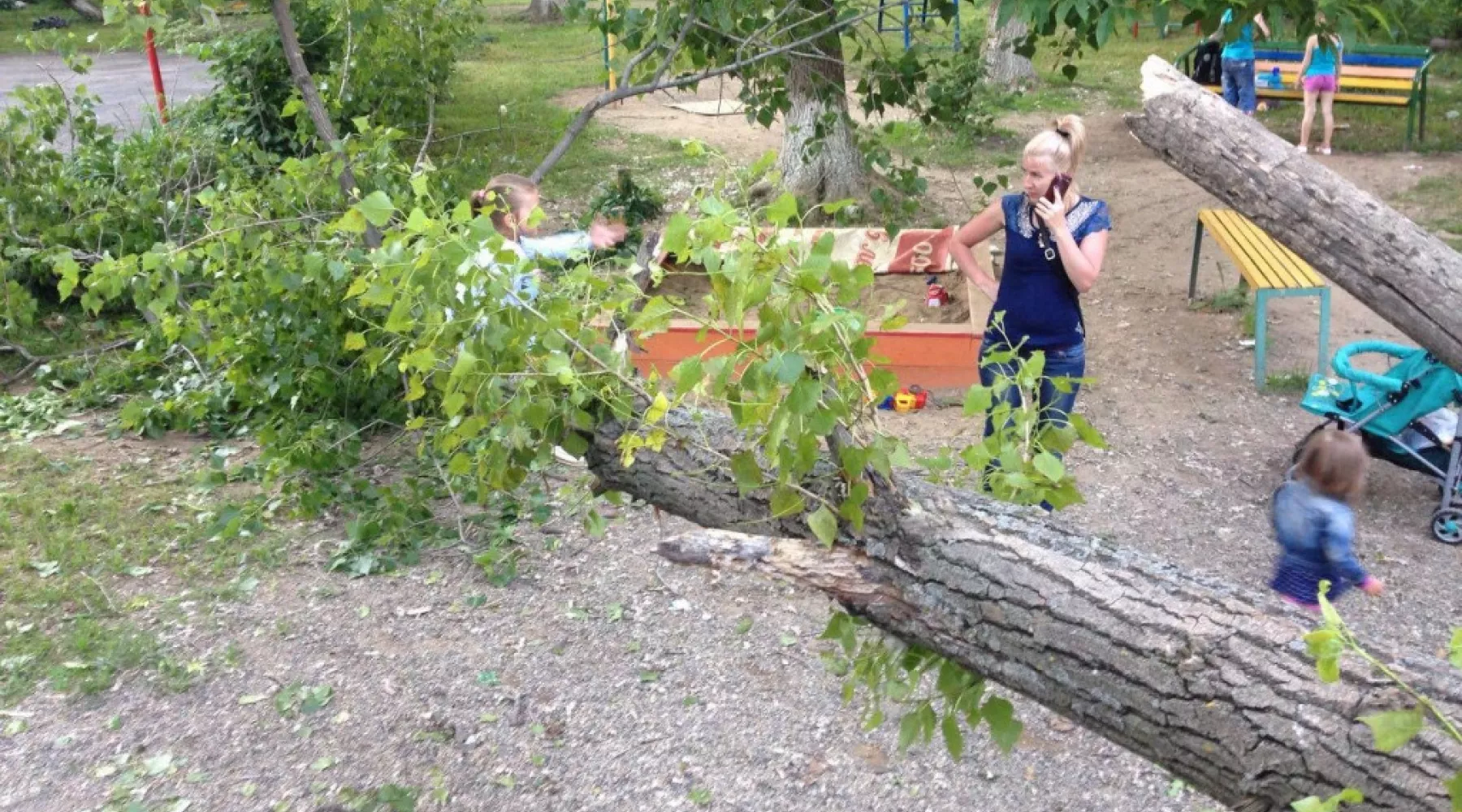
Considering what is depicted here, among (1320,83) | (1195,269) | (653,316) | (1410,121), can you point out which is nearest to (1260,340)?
(1195,269)

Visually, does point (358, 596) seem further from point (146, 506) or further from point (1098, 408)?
point (1098, 408)

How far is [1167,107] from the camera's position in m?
3.64

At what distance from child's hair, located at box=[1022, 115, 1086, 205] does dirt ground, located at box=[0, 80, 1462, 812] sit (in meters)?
1.48

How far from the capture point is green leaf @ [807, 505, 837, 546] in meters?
2.18

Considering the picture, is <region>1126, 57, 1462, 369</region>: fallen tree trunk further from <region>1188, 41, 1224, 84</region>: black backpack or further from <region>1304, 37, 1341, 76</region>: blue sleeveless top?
<region>1188, 41, 1224, 84</region>: black backpack

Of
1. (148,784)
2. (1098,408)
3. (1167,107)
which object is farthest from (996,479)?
(1098,408)

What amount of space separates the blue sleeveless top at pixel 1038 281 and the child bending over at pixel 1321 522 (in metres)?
0.80

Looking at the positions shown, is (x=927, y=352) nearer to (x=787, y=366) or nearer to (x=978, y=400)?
(x=978, y=400)

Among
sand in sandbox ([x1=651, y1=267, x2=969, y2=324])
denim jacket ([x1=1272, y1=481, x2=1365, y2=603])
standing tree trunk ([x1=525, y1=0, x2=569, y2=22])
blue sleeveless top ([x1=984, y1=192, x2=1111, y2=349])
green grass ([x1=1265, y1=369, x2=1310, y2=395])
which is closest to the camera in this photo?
denim jacket ([x1=1272, y1=481, x2=1365, y2=603])

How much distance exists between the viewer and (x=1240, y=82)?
11086 millimetres

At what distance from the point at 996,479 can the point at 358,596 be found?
252 centimetres

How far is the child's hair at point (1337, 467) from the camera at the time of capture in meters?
3.70

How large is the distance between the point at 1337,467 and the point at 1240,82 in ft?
27.7

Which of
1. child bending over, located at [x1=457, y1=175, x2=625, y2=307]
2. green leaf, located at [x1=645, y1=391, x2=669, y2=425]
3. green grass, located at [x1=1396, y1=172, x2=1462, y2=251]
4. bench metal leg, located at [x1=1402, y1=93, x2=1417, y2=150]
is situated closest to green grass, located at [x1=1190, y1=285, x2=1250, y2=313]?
green grass, located at [x1=1396, y1=172, x2=1462, y2=251]
